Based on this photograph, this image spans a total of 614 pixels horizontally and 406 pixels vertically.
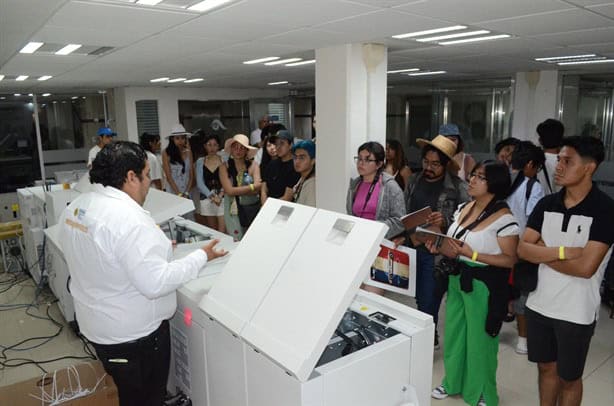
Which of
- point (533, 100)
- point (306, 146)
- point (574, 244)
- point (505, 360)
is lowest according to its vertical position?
point (505, 360)

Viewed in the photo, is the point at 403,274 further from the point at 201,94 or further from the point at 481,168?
the point at 201,94

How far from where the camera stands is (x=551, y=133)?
12.0ft

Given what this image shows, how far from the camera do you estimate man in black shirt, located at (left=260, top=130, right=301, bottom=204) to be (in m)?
3.92

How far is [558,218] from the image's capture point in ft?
6.79

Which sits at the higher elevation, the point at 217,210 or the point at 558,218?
the point at 558,218

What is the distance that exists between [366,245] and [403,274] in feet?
5.08

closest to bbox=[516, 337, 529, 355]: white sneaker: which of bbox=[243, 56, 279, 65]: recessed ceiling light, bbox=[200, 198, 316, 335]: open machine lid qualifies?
bbox=[200, 198, 316, 335]: open machine lid

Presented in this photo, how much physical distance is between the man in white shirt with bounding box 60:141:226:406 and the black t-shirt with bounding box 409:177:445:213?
1.65 m

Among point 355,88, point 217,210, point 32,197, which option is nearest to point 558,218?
point 355,88

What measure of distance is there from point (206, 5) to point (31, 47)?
5.84 ft

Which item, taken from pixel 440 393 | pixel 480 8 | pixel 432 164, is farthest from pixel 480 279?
pixel 480 8

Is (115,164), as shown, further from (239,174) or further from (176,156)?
(176,156)

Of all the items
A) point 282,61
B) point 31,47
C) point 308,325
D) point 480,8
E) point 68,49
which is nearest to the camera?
point 308,325

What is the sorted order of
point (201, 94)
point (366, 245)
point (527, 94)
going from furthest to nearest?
point (201, 94) < point (527, 94) < point (366, 245)
